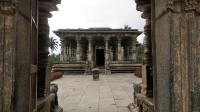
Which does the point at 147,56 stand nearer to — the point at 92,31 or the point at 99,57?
the point at 92,31

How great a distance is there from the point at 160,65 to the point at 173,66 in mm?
306

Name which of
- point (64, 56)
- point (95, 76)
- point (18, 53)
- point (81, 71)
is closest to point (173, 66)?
point (18, 53)

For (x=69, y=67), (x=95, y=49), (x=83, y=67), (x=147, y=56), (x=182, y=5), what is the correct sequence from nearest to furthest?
(x=182, y=5)
(x=147, y=56)
(x=69, y=67)
(x=83, y=67)
(x=95, y=49)

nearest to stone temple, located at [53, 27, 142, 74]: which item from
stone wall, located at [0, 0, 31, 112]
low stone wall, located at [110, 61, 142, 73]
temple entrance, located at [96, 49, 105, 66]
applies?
low stone wall, located at [110, 61, 142, 73]

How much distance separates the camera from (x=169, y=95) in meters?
2.17

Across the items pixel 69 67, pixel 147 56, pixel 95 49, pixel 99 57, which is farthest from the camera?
pixel 99 57

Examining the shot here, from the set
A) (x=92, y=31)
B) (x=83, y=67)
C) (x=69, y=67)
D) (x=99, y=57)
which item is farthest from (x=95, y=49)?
(x=69, y=67)

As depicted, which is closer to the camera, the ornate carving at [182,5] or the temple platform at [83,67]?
the ornate carving at [182,5]

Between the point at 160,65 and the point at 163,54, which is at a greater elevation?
the point at 163,54

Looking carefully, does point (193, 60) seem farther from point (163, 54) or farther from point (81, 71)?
point (81, 71)

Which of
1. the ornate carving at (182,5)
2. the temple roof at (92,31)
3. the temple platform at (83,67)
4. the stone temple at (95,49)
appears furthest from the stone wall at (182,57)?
the temple roof at (92,31)

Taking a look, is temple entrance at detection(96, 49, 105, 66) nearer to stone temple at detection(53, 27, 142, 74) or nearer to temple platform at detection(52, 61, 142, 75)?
stone temple at detection(53, 27, 142, 74)

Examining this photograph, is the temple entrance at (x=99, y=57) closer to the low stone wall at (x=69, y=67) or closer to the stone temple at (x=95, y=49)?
the stone temple at (x=95, y=49)

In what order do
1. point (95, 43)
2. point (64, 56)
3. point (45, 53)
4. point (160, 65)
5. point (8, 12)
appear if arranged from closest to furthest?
point (8, 12), point (160, 65), point (45, 53), point (64, 56), point (95, 43)
